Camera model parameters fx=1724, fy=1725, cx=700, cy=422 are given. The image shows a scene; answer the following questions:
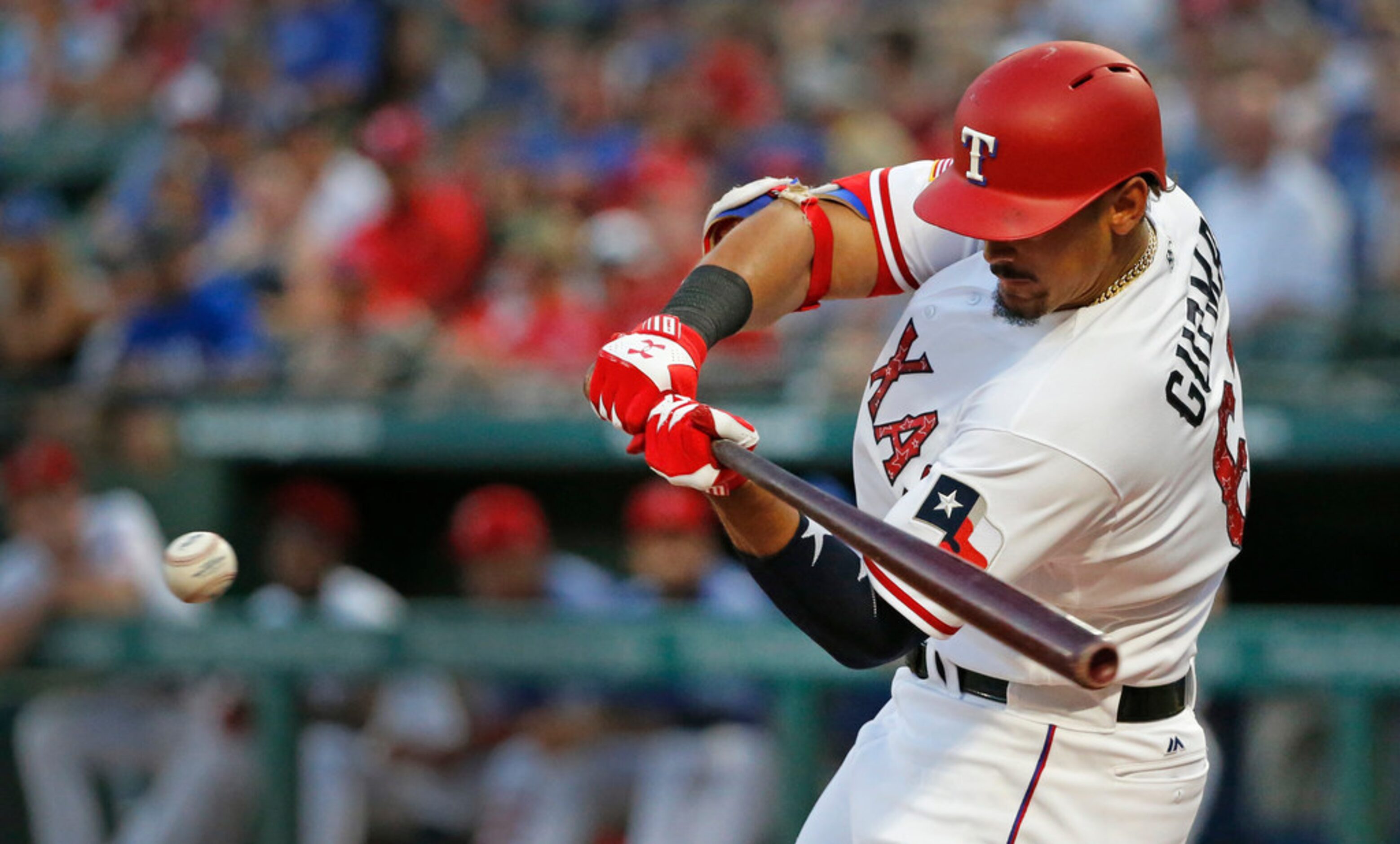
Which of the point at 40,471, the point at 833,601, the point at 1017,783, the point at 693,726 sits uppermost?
the point at 833,601

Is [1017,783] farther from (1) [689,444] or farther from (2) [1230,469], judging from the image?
(1) [689,444]

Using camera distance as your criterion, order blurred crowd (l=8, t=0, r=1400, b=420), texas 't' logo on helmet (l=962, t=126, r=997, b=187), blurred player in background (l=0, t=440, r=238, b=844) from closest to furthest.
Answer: texas 't' logo on helmet (l=962, t=126, r=997, b=187)
blurred player in background (l=0, t=440, r=238, b=844)
blurred crowd (l=8, t=0, r=1400, b=420)

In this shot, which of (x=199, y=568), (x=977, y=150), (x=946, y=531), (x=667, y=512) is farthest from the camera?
(x=667, y=512)

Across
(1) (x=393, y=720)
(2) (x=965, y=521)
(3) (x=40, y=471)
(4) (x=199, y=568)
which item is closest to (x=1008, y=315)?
(2) (x=965, y=521)

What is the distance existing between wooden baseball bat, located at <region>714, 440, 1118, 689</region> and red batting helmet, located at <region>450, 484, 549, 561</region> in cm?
293

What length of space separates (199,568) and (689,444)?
1.05 m

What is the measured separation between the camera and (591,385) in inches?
87.1

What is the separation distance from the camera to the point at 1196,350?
2188 mm

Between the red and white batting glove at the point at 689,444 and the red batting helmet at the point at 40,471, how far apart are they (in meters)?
3.63

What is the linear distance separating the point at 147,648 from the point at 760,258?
308 cm

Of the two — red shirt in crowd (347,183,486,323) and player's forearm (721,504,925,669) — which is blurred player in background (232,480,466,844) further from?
player's forearm (721,504,925,669)

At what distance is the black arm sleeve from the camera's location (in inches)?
84.0

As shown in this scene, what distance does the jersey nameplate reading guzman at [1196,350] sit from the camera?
2.13 m

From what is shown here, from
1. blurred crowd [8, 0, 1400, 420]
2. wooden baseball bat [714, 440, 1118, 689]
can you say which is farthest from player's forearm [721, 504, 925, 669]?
blurred crowd [8, 0, 1400, 420]
